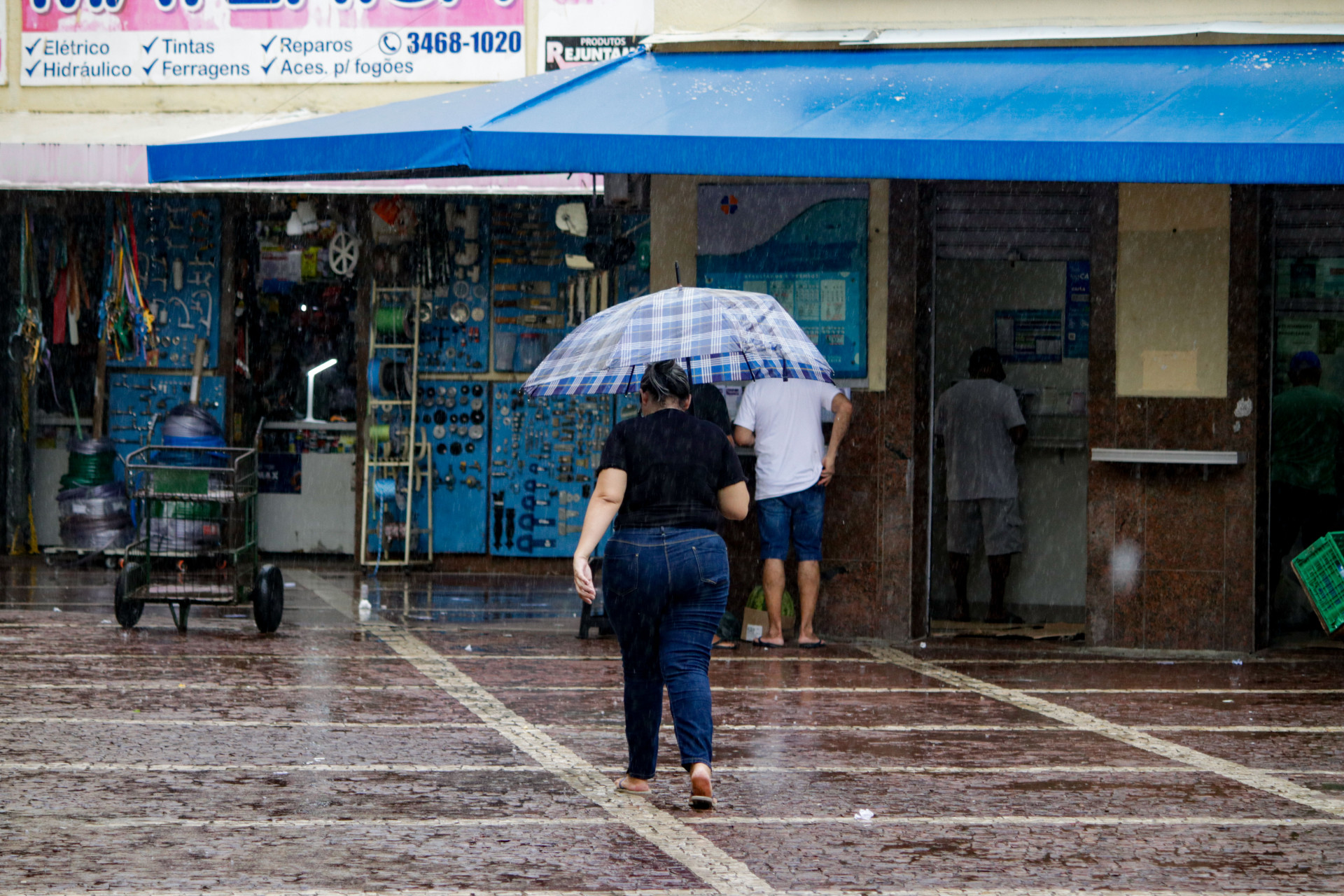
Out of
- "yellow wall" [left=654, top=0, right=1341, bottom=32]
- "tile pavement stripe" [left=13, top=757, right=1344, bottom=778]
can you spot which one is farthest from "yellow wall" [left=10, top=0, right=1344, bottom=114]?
"tile pavement stripe" [left=13, top=757, right=1344, bottom=778]

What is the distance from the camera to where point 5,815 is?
609 cm

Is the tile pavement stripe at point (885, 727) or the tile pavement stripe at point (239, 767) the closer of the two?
the tile pavement stripe at point (239, 767)

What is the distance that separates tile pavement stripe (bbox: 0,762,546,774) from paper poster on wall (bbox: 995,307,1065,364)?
21.9 ft

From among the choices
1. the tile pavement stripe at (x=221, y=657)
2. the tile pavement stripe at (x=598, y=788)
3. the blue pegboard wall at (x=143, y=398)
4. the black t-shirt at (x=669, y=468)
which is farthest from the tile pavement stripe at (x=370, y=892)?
the blue pegboard wall at (x=143, y=398)

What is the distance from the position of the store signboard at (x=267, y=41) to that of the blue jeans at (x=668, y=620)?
8.62 meters

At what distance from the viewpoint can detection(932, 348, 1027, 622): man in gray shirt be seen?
12094 mm

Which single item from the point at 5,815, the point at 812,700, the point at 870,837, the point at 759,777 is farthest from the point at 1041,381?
the point at 5,815

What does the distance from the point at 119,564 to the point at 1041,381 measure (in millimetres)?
8096

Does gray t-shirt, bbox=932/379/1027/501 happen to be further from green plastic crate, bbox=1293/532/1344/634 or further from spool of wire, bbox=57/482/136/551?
spool of wire, bbox=57/482/136/551

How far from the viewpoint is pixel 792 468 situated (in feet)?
35.3

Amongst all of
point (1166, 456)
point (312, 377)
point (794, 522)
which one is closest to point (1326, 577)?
point (1166, 456)

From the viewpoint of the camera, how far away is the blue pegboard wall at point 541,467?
50.0 ft

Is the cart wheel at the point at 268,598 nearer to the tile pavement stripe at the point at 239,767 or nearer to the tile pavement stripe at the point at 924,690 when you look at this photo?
the tile pavement stripe at the point at 924,690

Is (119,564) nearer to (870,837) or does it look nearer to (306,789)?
(306,789)
